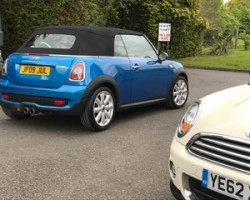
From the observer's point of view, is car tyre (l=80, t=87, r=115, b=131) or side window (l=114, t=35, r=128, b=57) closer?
car tyre (l=80, t=87, r=115, b=131)

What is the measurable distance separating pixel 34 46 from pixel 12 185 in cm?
282

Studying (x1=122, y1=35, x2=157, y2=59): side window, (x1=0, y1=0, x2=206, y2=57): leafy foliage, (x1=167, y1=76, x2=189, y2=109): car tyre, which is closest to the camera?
(x1=122, y1=35, x2=157, y2=59): side window

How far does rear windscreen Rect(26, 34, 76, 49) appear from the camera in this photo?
601 centimetres

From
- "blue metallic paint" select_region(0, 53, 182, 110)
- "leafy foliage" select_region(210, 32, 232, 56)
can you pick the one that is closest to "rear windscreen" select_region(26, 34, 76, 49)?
"blue metallic paint" select_region(0, 53, 182, 110)

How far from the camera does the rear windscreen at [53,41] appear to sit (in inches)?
237

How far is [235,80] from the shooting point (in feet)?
44.3

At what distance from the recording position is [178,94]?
25.7 feet

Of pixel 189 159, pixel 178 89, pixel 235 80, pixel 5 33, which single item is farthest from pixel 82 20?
pixel 189 159

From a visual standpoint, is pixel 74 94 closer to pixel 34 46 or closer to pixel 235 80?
pixel 34 46

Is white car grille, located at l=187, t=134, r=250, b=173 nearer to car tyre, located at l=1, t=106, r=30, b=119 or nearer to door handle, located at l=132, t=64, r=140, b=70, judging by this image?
door handle, located at l=132, t=64, r=140, b=70

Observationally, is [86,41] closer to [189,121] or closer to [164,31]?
[189,121]

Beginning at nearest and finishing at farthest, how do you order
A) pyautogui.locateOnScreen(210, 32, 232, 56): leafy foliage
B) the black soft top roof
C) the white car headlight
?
the white car headlight, the black soft top roof, pyautogui.locateOnScreen(210, 32, 232, 56): leafy foliage

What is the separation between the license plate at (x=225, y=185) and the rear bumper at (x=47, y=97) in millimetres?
3024

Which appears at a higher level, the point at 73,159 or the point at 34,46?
the point at 34,46
